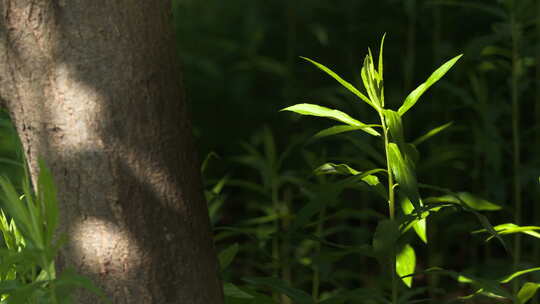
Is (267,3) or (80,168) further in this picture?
(267,3)

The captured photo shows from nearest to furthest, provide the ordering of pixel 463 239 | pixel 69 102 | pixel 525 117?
pixel 69 102, pixel 463 239, pixel 525 117

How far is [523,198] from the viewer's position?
3871mm

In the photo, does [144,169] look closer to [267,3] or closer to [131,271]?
[131,271]

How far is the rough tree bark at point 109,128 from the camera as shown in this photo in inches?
60.2

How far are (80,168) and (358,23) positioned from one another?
2420 mm

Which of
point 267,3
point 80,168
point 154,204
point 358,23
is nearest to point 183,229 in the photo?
point 154,204

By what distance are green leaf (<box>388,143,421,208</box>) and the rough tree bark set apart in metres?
0.44

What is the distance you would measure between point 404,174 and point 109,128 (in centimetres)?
59

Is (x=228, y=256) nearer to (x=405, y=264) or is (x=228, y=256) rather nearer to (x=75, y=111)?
(x=405, y=264)

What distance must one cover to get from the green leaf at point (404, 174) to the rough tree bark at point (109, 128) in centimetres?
44

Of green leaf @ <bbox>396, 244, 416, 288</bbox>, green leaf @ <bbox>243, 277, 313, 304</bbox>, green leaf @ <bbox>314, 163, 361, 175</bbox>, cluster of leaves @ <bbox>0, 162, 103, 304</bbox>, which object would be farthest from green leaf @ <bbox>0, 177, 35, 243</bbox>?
green leaf @ <bbox>396, 244, 416, 288</bbox>

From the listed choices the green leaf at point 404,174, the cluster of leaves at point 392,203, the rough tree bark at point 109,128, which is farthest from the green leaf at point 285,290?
the green leaf at point 404,174

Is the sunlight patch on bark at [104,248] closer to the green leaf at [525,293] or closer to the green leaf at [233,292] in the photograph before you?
the green leaf at [233,292]

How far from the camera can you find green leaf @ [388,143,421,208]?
1521 mm
